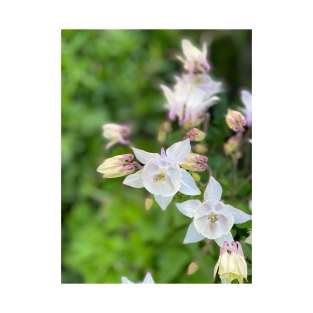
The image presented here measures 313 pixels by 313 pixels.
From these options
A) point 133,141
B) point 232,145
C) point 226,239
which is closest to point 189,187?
point 226,239

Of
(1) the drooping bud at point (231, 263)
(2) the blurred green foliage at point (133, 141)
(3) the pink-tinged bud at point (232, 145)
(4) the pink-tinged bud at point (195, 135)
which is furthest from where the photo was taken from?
(2) the blurred green foliage at point (133, 141)

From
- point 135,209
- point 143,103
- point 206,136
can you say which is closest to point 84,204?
Answer: point 135,209

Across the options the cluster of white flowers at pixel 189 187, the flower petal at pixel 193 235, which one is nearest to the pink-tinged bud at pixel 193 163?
the cluster of white flowers at pixel 189 187

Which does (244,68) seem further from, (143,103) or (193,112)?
(193,112)

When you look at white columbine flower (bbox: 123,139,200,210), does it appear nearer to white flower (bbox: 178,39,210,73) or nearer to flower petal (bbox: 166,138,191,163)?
flower petal (bbox: 166,138,191,163)

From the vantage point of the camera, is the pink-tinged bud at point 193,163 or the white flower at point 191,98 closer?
the pink-tinged bud at point 193,163

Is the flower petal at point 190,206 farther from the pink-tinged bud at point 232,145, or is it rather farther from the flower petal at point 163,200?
the pink-tinged bud at point 232,145

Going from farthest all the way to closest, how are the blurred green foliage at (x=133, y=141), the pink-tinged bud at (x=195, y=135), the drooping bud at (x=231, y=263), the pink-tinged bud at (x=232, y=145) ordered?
the blurred green foliage at (x=133, y=141)
the pink-tinged bud at (x=232, y=145)
the pink-tinged bud at (x=195, y=135)
the drooping bud at (x=231, y=263)

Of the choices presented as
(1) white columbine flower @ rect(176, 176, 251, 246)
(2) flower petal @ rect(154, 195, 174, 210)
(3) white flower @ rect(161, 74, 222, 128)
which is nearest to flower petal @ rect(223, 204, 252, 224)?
(1) white columbine flower @ rect(176, 176, 251, 246)
